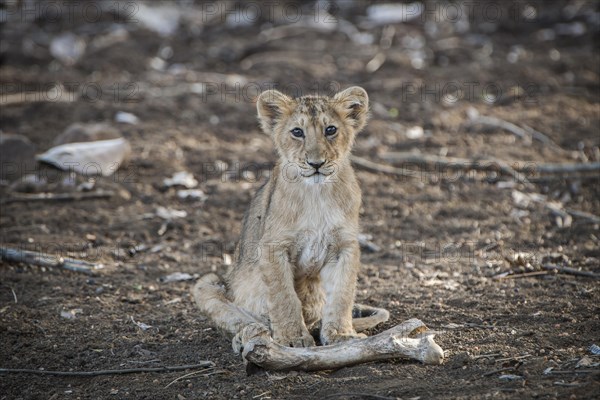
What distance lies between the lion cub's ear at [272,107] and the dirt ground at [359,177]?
191 centimetres

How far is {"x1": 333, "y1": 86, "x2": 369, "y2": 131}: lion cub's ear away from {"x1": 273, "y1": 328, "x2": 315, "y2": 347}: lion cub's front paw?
1884 millimetres

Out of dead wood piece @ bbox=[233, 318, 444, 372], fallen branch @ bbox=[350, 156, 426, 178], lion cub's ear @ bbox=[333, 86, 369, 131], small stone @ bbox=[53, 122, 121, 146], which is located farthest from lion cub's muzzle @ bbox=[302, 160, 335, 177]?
small stone @ bbox=[53, 122, 121, 146]

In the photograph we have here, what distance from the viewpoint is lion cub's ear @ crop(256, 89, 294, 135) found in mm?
6898

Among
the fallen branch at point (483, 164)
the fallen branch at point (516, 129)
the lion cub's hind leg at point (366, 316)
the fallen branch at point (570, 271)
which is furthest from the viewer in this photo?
the fallen branch at point (516, 129)

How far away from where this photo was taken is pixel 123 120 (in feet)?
42.0

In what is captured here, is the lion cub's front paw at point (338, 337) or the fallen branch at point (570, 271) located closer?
the lion cub's front paw at point (338, 337)

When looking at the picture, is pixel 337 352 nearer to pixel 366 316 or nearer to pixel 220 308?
pixel 366 316

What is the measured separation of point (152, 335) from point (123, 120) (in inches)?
255

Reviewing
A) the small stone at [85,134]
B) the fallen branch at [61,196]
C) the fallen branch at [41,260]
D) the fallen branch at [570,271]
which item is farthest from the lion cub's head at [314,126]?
the small stone at [85,134]

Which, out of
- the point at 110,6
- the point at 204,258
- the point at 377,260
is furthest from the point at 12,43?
the point at 377,260

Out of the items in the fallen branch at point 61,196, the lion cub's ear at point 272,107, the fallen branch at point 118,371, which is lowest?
the fallen branch at point 118,371

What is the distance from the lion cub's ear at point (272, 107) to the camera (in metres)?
6.90

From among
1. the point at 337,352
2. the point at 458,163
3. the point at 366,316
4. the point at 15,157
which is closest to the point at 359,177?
the point at 458,163

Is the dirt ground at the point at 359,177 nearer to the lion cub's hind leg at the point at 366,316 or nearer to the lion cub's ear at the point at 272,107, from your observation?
the lion cub's hind leg at the point at 366,316
